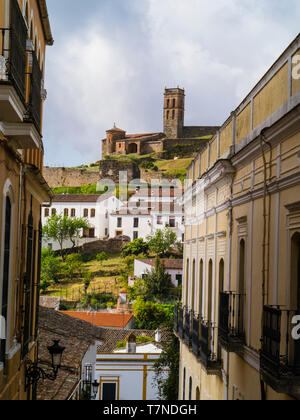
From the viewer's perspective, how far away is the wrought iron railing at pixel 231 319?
33.4 feet

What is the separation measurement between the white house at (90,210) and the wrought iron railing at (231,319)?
67.2 meters

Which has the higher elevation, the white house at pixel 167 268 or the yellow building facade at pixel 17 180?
the yellow building facade at pixel 17 180

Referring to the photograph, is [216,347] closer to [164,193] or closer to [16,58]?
[16,58]

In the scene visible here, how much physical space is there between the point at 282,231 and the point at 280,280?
637mm

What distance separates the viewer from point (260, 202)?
9.44 m

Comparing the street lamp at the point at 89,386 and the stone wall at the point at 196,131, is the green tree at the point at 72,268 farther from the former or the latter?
the stone wall at the point at 196,131

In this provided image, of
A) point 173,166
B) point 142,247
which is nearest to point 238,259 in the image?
point 142,247

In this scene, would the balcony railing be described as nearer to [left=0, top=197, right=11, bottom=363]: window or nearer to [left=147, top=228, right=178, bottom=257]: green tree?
[left=0, top=197, right=11, bottom=363]: window

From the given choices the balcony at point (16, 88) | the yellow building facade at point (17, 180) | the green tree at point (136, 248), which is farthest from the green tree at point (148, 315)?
the balcony at point (16, 88)

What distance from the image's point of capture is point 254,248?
31.9ft

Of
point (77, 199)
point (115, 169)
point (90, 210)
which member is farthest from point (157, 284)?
point (115, 169)

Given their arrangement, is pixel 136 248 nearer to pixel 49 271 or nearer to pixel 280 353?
pixel 49 271

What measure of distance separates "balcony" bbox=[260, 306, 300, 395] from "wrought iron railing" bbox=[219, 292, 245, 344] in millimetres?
2531

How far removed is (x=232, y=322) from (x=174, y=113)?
10839 cm
